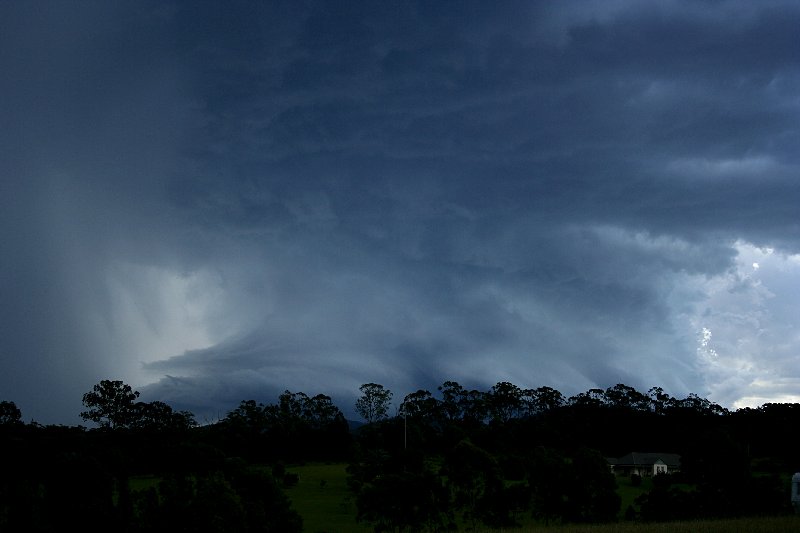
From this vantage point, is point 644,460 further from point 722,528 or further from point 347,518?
point 722,528

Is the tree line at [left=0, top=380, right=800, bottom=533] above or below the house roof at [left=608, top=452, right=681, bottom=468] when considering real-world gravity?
above

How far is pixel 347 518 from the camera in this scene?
5809 centimetres

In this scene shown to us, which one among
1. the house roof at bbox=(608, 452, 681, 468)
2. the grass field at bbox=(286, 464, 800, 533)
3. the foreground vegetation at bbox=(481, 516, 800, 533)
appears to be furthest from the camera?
the house roof at bbox=(608, 452, 681, 468)

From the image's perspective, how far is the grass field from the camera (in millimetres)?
29047

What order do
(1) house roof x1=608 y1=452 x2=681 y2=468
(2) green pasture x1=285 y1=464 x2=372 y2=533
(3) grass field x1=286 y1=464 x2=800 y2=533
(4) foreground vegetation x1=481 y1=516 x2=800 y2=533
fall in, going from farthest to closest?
(1) house roof x1=608 y1=452 x2=681 y2=468 < (2) green pasture x1=285 y1=464 x2=372 y2=533 < (3) grass field x1=286 y1=464 x2=800 y2=533 < (4) foreground vegetation x1=481 y1=516 x2=800 y2=533

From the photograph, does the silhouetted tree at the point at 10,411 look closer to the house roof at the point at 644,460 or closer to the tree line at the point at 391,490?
the tree line at the point at 391,490

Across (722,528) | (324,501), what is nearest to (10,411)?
(324,501)

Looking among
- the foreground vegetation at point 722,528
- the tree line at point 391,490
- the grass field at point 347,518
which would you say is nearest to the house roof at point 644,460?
the grass field at point 347,518

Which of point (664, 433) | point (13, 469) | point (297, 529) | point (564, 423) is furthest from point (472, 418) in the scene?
point (297, 529)

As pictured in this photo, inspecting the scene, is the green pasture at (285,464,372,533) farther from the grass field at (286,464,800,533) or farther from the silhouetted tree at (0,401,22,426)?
the silhouetted tree at (0,401,22,426)

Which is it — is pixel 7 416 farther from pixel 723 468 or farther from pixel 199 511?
pixel 723 468

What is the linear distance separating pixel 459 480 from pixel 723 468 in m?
17.3

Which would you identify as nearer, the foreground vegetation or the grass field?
the foreground vegetation

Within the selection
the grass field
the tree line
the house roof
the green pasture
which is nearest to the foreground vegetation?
the grass field
